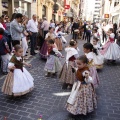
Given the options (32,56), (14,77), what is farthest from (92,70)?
(32,56)

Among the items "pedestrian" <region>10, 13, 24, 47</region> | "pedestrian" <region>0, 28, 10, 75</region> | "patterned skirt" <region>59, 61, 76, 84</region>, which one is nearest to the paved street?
"patterned skirt" <region>59, 61, 76, 84</region>

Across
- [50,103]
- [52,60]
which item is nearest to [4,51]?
[52,60]

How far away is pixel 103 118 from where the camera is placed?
14.0 feet

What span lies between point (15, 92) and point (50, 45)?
7.63ft

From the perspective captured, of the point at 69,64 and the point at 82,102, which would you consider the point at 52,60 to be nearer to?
the point at 69,64

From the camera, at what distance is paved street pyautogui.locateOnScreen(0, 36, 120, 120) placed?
168 inches

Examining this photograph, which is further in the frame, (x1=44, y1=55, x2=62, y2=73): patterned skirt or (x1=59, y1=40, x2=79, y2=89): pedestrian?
(x1=44, y1=55, x2=62, y2=73): patterned skirt

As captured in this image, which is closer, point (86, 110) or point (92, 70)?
point (86, 110)

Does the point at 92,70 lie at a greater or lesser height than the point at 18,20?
lesser

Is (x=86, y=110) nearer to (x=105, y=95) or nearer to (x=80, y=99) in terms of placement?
(x=80, y=99)

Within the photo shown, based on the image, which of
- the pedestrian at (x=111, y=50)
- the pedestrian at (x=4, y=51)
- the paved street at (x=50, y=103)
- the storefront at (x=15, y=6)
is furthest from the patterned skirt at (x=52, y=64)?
the storefront at (x=15, y=6)

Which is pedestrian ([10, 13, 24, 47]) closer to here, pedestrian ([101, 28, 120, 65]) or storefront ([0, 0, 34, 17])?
pedestrian ([101, 28, 120, 65])

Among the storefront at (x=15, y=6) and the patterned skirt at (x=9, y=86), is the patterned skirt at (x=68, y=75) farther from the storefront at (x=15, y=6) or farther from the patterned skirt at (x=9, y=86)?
the storefront at (x=15, y=6)

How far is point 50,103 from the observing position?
4812mm
